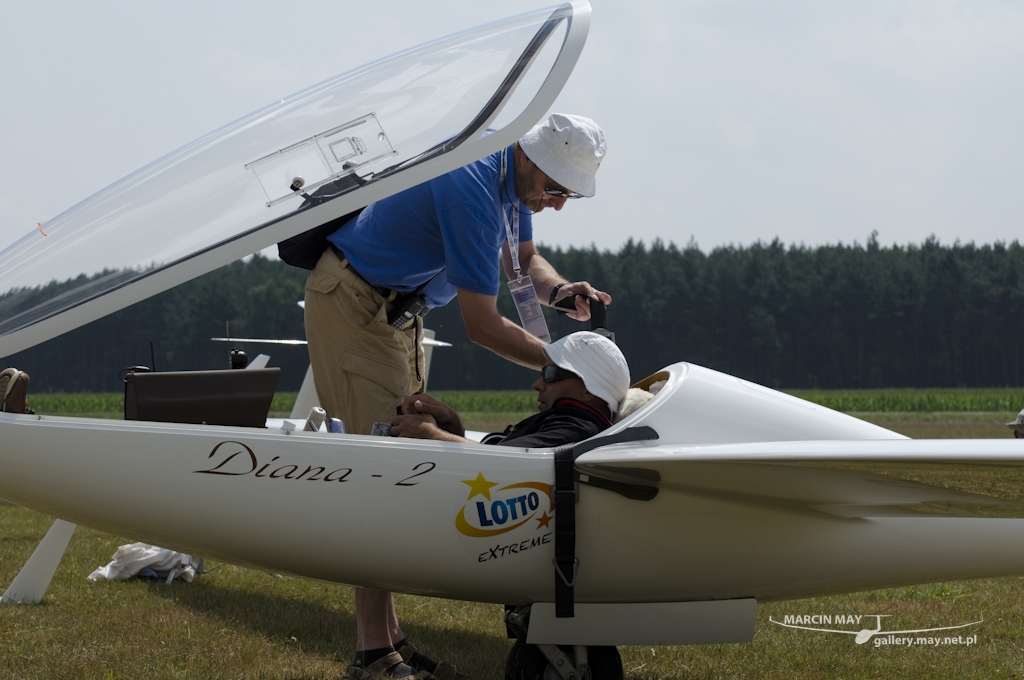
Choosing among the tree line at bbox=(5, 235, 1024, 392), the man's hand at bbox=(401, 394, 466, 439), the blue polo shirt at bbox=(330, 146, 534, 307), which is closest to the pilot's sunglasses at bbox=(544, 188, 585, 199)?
the blue polo shirt at bbox=(330, 146, 534, 307)

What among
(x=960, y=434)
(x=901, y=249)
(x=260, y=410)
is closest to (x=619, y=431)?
(x=260, y=410)

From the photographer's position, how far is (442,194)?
3.46 metres

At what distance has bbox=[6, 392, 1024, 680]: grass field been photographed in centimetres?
398

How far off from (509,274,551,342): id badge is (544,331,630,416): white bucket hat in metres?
0.39

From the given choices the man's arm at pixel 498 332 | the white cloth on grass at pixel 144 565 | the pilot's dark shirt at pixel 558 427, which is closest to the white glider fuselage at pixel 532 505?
the pilot's dark shirt at pixel 558 427

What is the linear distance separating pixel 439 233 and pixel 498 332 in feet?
1.58

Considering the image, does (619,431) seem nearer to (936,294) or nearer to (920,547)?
(920,547)

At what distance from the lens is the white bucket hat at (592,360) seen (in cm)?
336

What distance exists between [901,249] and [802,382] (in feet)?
62.7

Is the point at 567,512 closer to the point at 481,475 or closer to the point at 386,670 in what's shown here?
the point at 481,475

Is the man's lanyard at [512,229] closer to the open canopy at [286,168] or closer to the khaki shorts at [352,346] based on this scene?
the open canopy at [286,168]

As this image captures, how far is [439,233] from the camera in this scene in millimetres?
3648

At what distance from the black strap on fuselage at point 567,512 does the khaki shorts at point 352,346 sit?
0.97 metres

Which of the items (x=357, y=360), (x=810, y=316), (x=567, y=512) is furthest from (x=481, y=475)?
(x=810, y=316)
